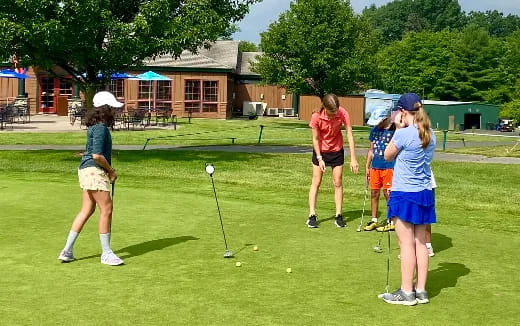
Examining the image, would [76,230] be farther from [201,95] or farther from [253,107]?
[253,107]

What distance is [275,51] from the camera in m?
50.9

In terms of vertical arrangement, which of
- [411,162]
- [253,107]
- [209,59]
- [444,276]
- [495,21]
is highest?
[495,21]

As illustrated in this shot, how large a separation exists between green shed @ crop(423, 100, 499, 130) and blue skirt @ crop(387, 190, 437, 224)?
5284cm

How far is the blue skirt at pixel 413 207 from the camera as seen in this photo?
685cm

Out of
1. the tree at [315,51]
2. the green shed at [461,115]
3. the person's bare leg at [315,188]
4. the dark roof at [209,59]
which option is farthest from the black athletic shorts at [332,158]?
the green shed at [461,115]

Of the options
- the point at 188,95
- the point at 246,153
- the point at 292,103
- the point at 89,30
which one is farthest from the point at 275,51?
the point at 89,30

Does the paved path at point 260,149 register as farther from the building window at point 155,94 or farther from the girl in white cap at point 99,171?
the building window at point 155,94

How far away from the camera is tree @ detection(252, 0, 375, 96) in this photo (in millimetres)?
48875

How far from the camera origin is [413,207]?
6848mm

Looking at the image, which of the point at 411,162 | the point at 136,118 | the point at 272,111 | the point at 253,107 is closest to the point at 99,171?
the point at 411,162

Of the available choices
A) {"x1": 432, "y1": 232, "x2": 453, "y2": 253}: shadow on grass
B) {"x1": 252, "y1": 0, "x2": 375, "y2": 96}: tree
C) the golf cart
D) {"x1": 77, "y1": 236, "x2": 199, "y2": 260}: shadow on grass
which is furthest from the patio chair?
the golf cart

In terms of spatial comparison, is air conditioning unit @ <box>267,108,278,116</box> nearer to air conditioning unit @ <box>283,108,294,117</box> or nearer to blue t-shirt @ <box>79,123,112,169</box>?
air conditioning unit @ <box>283,108,294,117</box>

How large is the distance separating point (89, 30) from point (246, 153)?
23.7ft

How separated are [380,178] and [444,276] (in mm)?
2930
